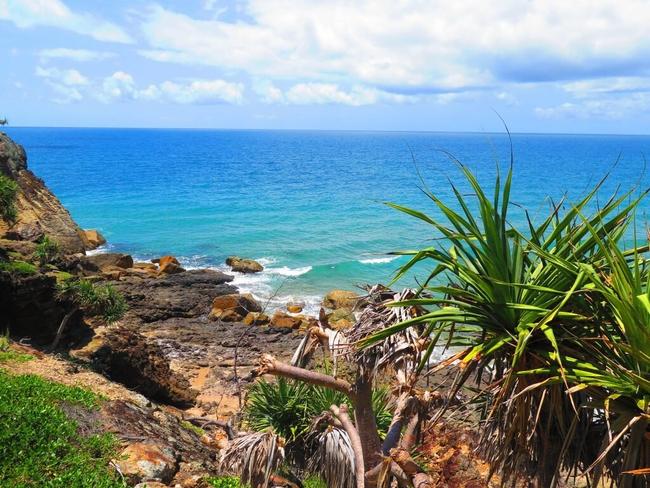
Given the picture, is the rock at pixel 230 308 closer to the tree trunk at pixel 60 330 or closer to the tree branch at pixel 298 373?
the tree trunk at pixel 60 330

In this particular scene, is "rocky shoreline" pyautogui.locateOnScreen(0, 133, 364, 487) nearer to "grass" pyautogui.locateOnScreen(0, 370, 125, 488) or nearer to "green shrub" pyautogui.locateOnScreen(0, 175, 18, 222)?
"grass" pyautogui.locateOnScreen(0, 370, 125, 488)

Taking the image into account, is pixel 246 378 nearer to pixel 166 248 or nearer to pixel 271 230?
pixel 166 248

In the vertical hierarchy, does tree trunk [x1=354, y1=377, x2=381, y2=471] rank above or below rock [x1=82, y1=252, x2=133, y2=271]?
above

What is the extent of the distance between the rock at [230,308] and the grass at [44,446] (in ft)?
57.1

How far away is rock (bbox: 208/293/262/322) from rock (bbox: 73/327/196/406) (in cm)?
936

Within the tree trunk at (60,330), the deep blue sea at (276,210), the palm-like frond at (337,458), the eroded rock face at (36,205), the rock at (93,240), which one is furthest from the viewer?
the rock at (93,240)

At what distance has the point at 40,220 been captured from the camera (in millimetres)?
34406

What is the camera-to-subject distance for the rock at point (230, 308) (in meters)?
27.9

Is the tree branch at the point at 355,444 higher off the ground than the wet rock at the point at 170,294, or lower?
higher

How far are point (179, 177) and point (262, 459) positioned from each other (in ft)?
309

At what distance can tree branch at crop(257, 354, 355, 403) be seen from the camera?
279 inches

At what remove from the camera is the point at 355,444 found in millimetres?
7719

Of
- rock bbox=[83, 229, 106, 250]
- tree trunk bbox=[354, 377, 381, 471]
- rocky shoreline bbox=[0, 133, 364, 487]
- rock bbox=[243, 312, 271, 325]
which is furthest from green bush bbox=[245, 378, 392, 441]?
rock bbox=[83, 229, 106, 250]

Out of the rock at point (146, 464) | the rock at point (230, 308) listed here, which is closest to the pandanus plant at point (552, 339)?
the rock at point (146, 464)
